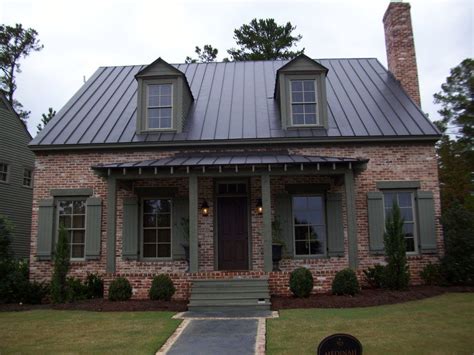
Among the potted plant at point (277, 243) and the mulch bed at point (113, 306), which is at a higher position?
the potted plant at point (277, 243)

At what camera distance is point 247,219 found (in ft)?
42.3

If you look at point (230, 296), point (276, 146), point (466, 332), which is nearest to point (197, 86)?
point (276, 146)

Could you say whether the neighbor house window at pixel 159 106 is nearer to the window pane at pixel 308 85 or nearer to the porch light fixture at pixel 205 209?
the porch light fixture at pixel 205 209

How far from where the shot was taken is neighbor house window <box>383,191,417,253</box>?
12.7 m

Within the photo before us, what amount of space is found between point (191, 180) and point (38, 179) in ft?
15.9

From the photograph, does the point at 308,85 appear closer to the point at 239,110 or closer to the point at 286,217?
the point at 239,110

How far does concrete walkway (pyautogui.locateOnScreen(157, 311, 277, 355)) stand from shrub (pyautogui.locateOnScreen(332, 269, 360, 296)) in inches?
87.3

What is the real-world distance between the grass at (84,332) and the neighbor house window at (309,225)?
4549 millimetres

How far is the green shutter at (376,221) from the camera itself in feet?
40.3

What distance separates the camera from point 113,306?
10.3m

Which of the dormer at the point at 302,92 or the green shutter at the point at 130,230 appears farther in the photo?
the dormer at the point at 302,92

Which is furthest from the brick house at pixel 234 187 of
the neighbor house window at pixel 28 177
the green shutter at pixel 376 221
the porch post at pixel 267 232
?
the neighbor house window at pixel 28 177

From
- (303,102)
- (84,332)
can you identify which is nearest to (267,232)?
(303,102)

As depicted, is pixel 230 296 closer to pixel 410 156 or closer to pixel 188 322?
pixel 188 322
